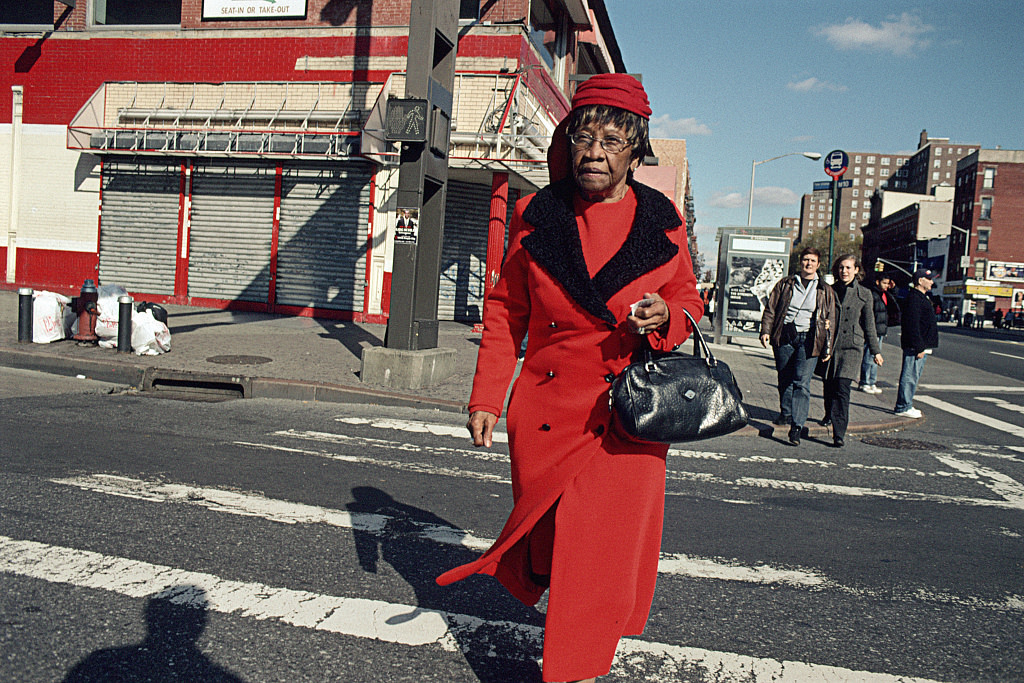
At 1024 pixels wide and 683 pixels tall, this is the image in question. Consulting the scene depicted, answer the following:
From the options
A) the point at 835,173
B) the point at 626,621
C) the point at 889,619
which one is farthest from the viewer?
the point at 835,173

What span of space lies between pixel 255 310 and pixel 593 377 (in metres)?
18.1

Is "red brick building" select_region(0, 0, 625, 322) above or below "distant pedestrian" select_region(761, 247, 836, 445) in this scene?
above

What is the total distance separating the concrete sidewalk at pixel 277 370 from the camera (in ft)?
30.5

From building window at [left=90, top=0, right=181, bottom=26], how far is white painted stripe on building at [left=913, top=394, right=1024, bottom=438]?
19223 mm

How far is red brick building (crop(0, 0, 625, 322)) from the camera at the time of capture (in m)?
18.2

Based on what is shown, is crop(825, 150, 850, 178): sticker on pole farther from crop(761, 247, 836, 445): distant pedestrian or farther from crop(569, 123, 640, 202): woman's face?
crop(569, 123, 640, 202): woman's face

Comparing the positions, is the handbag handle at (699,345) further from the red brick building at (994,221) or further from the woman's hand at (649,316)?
the red brick building at (994,221)

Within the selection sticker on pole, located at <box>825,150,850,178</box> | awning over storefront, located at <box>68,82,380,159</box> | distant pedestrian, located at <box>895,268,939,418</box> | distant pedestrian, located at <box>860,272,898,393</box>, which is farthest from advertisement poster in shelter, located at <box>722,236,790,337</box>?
awning over storefront, located at <box>68,82,380,159</box>

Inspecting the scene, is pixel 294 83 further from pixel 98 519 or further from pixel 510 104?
pixel 98 519

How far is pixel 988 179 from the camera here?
261 ft

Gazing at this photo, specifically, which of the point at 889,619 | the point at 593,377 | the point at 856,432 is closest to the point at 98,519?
the point at 593,377

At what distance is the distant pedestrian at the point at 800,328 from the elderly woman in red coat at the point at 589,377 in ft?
19.5

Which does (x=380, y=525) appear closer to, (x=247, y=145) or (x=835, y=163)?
(x=247, y=145)

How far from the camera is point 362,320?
61.8 feet
